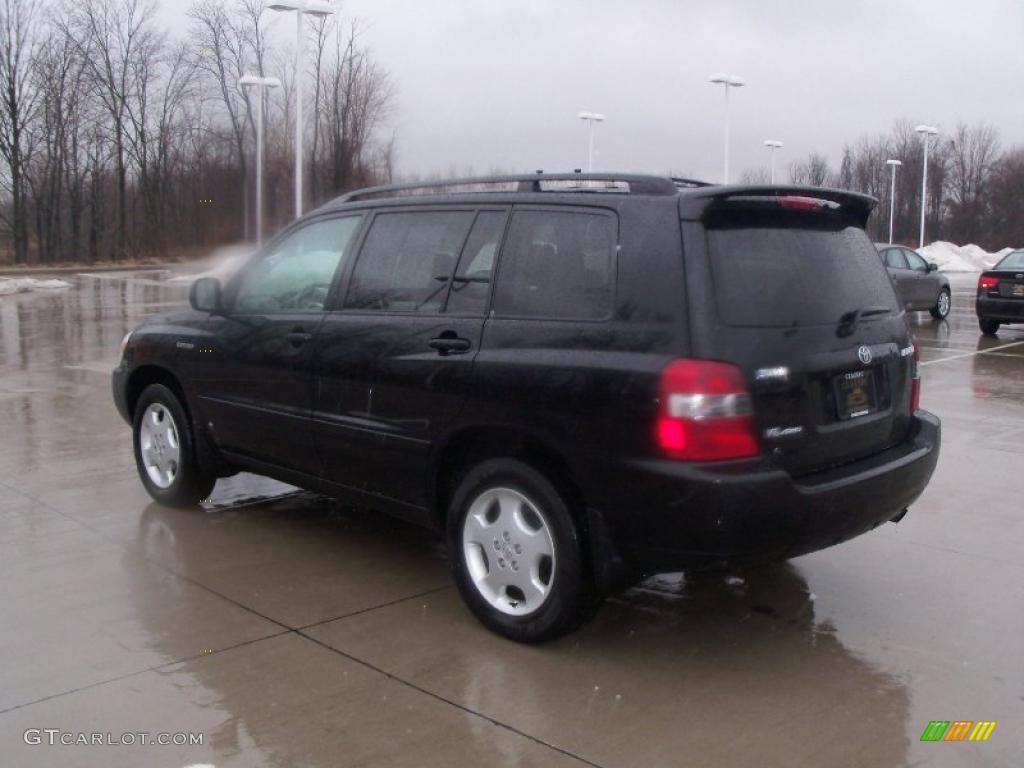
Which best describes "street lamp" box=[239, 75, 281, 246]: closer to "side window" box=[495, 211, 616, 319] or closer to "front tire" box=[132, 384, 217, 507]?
"front tire" box=[132, 384, 217, 507]

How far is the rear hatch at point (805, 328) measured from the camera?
379 cm

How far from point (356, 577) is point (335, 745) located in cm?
168

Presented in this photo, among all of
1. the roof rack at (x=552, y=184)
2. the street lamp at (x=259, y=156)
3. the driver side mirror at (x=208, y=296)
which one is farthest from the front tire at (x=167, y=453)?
the street lamp at (x=259, y=156)

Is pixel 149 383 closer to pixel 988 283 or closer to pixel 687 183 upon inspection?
pixel 687 183

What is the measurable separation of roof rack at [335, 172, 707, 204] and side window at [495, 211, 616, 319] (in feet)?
0.52

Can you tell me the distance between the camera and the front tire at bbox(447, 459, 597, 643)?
4.00 m

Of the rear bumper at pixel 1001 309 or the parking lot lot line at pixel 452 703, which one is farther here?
the rear bumper at pixel 1001 309

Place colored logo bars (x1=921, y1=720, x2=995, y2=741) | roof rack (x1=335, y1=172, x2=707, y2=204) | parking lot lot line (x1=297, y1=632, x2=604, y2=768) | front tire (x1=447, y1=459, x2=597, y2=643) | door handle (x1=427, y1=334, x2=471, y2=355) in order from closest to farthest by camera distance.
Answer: parking lot lot line (x1=297, y1=632, x2=604, y2=768), colored logo bars (x1=921, y1=720, x2=995, y2=741), front tire (x1=447, y1=459, x2=597, y2=643), roof rack (x1=335, y1=172, x2=707, y2=204), door handle (x1=427, y1=334, x2=471, y2=355)

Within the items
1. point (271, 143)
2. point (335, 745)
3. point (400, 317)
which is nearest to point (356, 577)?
point (400, 317)

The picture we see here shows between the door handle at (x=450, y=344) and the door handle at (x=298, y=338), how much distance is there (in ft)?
3.04

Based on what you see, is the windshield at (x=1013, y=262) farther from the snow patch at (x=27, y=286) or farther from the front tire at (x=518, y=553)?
the snow patch at (x=27, y=286)

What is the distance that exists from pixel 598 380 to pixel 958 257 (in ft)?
198

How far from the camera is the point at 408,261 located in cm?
483

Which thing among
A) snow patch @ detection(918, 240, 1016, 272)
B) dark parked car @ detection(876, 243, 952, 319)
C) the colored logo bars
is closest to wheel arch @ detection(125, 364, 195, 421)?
the colored logo bars
